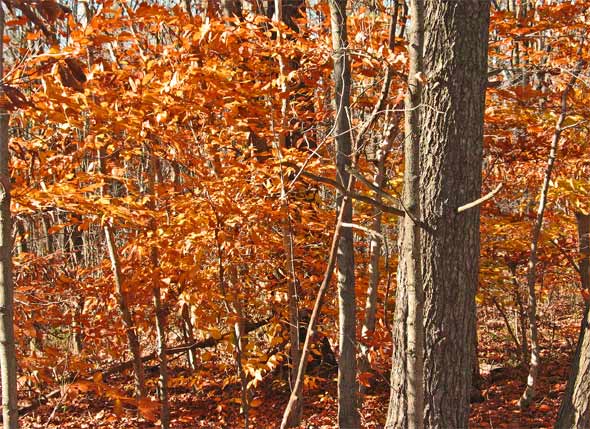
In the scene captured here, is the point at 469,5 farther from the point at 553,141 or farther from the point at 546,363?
the point at 546,363

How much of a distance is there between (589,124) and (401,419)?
4.12m

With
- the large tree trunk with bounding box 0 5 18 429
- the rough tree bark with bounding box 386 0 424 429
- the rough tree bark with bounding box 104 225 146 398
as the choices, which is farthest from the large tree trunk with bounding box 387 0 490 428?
the rough tree bark with bounding box 104 225 146 398

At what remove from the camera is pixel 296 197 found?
5227 mm

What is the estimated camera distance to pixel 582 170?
18.8ft

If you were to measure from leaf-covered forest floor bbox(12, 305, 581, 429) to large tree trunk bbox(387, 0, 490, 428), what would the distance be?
258 cm

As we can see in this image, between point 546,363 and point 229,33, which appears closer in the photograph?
point 229,33

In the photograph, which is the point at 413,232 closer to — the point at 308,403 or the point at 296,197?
the point at 296,197

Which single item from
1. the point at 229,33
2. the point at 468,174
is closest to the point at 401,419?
the point at 468,174

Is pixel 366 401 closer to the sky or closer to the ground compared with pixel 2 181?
closer to the ground

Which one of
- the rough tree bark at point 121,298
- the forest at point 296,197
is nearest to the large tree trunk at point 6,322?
the forest at point 296,197

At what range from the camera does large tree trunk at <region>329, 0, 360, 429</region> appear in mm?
3270

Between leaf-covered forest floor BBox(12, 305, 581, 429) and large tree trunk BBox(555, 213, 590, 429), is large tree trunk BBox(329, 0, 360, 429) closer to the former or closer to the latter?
large tree trunk BBox(555, 213, 590, 429)

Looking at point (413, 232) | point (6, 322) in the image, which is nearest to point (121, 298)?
point (6, 322)

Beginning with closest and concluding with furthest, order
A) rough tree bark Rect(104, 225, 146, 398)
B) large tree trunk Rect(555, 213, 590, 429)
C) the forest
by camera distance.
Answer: the forest < large tree trunk Rect(555, 213, 590, 429) < rough tree bark Rect(104, 225, 146, 398)
